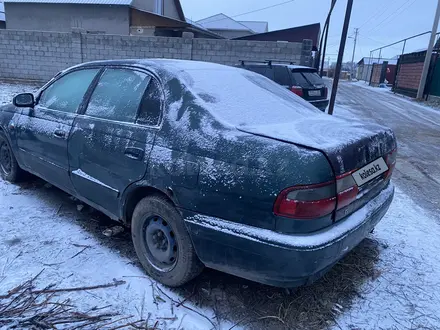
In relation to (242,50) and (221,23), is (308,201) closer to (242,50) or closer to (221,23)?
(242,50)

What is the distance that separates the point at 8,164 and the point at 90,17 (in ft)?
60.2

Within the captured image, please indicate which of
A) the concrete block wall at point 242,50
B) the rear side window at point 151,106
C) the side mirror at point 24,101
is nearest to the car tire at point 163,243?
the rear side window at point 151,106

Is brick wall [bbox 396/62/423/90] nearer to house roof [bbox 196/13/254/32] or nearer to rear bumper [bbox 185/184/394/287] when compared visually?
house roof [bbox 196/13/254/32]

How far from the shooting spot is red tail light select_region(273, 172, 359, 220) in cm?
189

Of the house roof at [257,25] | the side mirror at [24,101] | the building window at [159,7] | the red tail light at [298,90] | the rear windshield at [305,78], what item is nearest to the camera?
the side mirror at [24,101]

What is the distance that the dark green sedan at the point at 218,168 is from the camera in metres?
1.94

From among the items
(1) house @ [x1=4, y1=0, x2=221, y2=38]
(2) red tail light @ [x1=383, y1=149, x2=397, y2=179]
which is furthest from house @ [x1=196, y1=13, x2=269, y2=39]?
(2) red tail light @ [x1=383, y1=149, x2=397, y2=179]

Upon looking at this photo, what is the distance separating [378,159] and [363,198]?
317 millimetres

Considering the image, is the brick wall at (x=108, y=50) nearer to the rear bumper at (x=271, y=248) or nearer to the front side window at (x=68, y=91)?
the front side window at (x=68, y=91)

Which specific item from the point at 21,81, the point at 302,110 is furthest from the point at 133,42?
the point at 302,110

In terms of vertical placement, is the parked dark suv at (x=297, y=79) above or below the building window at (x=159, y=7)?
below

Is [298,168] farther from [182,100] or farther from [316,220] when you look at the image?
[182,100]

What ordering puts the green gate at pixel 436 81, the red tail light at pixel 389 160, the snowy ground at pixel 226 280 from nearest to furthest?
the snowy ground at pixel 226 280, the red tail light at pixel 389 160, the green gate at pixel 436 81

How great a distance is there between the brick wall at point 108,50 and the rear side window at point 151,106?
11.1 m
